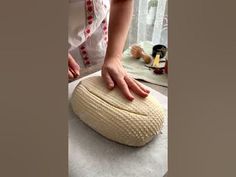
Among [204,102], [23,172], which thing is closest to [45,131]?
[23,172]

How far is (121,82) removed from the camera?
2.72ft

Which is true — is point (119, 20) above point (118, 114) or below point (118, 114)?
above

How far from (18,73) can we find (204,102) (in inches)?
12.8

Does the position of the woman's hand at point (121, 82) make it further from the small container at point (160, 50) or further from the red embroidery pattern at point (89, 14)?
the small container at point (160, 50)

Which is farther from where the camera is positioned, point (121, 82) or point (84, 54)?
point (84, 54)

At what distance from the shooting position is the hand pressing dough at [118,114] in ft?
2.49

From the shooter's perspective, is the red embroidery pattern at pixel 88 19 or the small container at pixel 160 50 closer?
the red embroidery pattern at pixel 88 19

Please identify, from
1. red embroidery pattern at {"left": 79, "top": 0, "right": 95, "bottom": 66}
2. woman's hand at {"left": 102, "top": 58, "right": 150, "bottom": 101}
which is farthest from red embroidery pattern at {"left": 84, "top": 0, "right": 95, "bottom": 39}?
woman's hand at {"left": 102, "top": 58, "right": 150, "bottom": 101}

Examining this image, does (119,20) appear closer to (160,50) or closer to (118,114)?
(160,50)

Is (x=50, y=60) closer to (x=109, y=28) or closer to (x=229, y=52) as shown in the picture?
(x=229, y=52)

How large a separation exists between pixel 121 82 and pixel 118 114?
0.10m

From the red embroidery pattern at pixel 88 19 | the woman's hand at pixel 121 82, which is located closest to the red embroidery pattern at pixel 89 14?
the red embroidery pattern at pixel 88 19

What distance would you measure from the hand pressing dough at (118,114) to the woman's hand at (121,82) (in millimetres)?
12

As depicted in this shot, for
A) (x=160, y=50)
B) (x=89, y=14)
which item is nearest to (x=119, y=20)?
(x=89, y=14)
